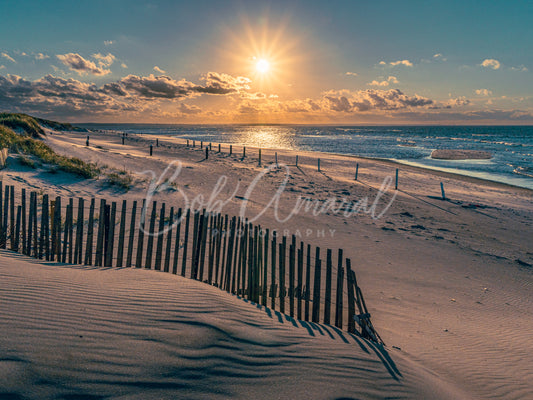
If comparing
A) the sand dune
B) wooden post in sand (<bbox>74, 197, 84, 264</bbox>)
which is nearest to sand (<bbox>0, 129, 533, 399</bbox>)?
the sand dune

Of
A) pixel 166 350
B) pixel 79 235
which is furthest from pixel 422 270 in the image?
pixel 79 235

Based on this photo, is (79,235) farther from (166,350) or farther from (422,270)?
(422,270)

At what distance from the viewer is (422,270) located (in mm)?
8062

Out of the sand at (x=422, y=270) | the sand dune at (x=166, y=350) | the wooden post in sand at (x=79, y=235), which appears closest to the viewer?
the sand dune at (x=166, y=350)

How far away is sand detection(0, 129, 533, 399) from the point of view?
378 cm

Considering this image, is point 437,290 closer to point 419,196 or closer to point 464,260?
point 464,260

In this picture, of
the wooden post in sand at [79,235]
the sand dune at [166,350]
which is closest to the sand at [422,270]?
the sand dune at [166,350]

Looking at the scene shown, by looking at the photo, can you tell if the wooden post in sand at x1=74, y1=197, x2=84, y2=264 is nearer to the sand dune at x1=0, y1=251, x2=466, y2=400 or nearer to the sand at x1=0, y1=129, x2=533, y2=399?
the sand at x1=0, y1=129, x2=533, y2=399

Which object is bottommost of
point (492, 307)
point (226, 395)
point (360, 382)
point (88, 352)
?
point (492, 307)

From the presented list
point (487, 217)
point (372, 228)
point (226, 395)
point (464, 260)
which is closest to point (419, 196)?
point (487, 217)

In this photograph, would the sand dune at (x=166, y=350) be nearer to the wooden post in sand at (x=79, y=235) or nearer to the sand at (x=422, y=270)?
the sand at (x=422, y=270)

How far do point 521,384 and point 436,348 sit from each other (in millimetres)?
Result: 1036

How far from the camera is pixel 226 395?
238 centimetres

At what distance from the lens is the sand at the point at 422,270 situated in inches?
149
